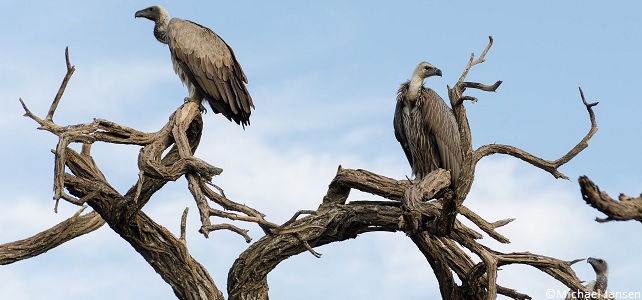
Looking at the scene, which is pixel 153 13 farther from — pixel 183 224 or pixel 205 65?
pixel 183 224

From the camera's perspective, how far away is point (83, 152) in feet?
30.6

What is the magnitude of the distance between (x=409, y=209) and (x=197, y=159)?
1.80m

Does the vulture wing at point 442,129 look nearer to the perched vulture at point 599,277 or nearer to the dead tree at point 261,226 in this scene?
the dead tree at point 261,226

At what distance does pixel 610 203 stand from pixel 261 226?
117 inches

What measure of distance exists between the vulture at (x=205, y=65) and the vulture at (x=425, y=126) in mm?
1610

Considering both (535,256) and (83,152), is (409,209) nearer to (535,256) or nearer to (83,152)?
(535,256)

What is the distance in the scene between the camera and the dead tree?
7926 mm

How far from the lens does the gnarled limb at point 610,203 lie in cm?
559

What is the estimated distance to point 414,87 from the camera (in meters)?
9.52

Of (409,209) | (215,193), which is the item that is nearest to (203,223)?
(215,193)

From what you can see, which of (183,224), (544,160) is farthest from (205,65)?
(544,160)

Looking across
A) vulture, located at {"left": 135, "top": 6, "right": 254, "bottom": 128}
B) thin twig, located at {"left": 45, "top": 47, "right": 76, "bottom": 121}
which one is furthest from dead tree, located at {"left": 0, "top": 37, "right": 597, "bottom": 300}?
vulture, located at {"left": 135, "top": 6, "right": 254, "bottom": 128}

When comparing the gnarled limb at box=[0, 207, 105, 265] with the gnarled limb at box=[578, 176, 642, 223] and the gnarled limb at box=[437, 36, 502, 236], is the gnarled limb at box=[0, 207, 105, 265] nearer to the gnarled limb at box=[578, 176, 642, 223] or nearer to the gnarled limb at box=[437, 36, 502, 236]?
the gnarled limb at box=[437, 36, 502, 236]

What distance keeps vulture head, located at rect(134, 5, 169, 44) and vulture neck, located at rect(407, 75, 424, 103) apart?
9.88 ft
